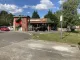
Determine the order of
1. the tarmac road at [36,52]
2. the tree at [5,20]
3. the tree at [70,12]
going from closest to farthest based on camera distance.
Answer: the tarmac road at [36,52] → the tree at [70,12] → the tree at [5,20]

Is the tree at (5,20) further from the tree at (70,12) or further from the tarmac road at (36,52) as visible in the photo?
the tarmac road at (36,52)

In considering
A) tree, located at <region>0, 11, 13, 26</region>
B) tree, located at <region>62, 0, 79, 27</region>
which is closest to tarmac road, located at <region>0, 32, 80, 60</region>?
tree, located at <region>62, 0, 79, 27</region>

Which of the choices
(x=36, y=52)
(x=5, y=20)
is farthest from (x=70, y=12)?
(x=5, y=20)

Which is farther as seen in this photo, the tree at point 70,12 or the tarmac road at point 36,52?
the tree at point 70,12

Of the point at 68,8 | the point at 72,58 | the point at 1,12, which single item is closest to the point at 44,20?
the point at 68,8

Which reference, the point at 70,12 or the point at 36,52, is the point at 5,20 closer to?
the point at 70,12

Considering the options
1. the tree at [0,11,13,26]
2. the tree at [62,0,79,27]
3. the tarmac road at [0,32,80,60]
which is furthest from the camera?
the tree at [0,11,13,26]

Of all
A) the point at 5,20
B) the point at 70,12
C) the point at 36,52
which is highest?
the point at 70,12

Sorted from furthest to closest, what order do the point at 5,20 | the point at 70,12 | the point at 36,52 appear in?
the point at 5,20 → the point at 70,12 → the point at 36,52

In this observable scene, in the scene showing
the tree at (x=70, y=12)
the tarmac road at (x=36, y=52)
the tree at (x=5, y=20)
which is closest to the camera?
the tarmac road at (x=36, y=52)

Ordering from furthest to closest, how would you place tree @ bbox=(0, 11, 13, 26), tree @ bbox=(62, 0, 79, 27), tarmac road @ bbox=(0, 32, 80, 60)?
1. tree @ bbox=(0, 11, 13, 26)
2. tree @ bbox=(62, 0, 79, 27)
3. tarmac road @ bbox=(0, 32, 80, 60)

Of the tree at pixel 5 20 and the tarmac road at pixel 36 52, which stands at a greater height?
the tree at pixel 5 20

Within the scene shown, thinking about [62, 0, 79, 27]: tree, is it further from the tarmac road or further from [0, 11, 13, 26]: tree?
[0, 11, 13, 26]: tree

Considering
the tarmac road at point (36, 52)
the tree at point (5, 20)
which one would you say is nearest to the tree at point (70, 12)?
the tarmac road at point (36, 52)
